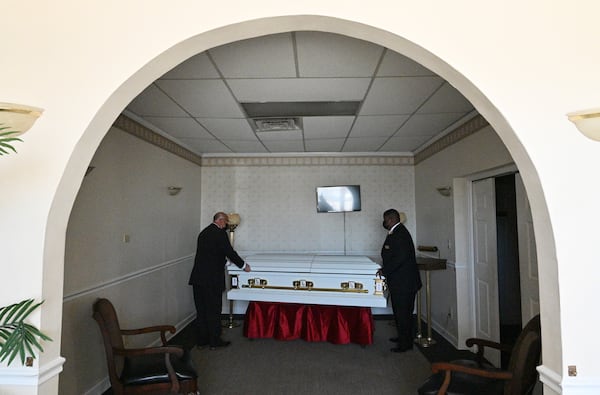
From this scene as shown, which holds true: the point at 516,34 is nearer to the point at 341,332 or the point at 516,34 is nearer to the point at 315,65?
the point at 315,65

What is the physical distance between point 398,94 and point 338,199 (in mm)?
2567

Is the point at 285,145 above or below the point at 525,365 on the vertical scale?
above

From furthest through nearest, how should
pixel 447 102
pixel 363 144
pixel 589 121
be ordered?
pixel 363 144, pixel 447 102, pixel 589 121

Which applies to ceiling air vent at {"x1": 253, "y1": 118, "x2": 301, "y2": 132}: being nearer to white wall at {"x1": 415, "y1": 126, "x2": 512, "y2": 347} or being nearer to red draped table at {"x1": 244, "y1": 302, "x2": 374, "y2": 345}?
white wall at {"x1": 415, "y1": 126, "x2": 512, "y2": 347}

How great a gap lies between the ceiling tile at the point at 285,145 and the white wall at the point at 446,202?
182 cm

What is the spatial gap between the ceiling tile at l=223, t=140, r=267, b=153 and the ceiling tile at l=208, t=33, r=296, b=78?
86.9 inches

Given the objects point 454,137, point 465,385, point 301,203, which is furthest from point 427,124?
point 465,385

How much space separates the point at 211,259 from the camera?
4.07 metres

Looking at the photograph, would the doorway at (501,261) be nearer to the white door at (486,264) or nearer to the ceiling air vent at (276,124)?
the white door at (486,264)

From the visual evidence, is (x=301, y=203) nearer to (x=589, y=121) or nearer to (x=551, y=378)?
(x=551, y=378)

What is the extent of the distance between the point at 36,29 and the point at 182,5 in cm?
67

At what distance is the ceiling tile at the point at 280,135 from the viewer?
170 inches

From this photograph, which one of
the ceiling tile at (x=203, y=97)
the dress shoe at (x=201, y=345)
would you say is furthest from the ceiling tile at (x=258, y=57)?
the dress shoe at (x=201, y=345)

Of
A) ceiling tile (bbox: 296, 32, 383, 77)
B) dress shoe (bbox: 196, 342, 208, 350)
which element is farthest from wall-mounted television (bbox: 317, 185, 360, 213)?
ceiling tile (bbox: 296, 32, 383, 77)
